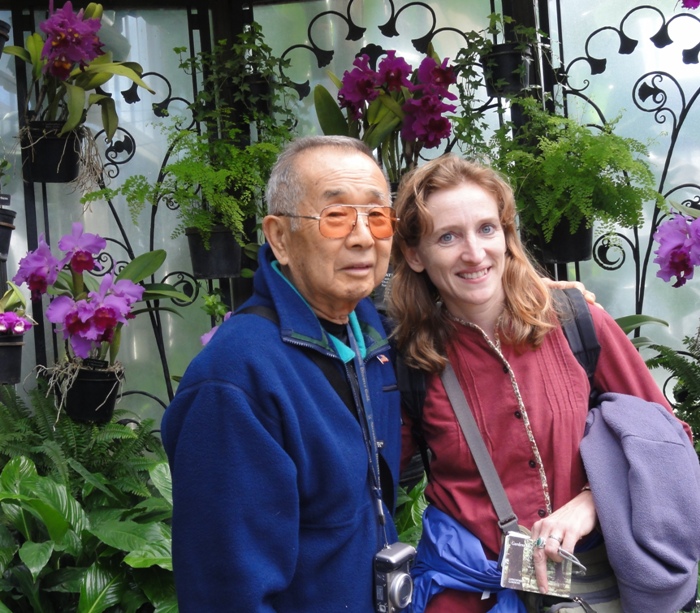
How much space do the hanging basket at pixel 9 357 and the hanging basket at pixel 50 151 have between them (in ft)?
2.70

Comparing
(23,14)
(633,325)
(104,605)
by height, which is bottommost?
(104,605)

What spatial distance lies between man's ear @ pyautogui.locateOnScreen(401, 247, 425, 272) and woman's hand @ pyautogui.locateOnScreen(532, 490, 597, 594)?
22.7 inches

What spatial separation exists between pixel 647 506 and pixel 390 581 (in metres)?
0.47

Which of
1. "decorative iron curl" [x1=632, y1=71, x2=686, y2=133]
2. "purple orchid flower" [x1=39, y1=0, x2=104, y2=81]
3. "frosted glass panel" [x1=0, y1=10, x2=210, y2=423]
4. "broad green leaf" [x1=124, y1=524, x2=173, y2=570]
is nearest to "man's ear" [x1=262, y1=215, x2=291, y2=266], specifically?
"broad green leaf" [x1=124, y1=524, x2=173, y2=570]

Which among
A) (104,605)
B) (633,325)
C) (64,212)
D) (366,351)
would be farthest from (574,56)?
(104,605)

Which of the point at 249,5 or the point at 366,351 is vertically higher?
the point at 249,5

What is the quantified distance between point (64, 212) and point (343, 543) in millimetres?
3044

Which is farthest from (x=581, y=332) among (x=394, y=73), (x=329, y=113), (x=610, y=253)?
(x=610, y=253)

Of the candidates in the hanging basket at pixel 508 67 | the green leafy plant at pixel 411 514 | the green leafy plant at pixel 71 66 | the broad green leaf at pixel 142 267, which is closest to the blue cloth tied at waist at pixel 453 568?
the green leafy plant at pixel 411 514

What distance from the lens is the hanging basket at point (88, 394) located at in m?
3.48

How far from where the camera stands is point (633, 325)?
360 cm

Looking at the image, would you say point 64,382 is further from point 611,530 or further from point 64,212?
point 611,530

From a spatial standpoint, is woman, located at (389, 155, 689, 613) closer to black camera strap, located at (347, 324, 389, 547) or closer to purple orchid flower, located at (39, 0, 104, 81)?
black camera strap, located at (347, 324, 389, 547)

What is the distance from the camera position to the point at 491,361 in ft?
5.60
